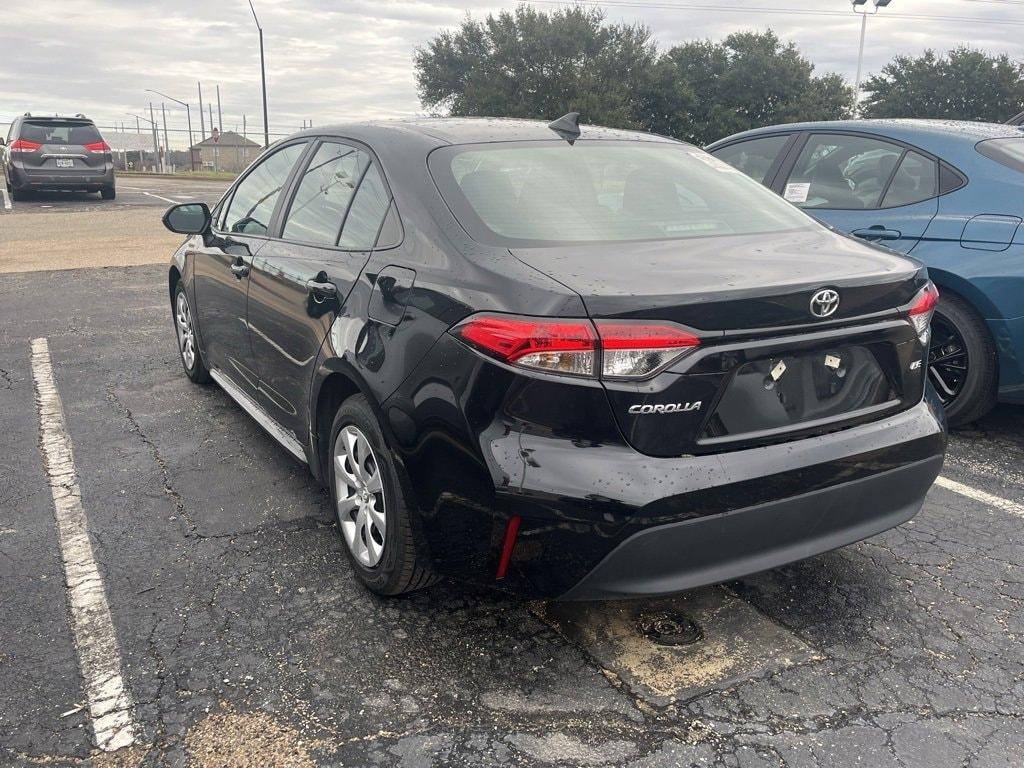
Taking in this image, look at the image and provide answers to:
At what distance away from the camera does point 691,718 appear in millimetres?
2293

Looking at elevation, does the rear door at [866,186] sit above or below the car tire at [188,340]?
above

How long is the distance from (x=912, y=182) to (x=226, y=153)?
83941 millimetres

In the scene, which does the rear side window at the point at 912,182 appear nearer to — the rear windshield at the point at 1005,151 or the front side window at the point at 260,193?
the rear windshield at the point at 1005,151

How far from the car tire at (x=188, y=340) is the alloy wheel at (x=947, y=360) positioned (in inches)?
153

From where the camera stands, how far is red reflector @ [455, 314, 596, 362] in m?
2.14

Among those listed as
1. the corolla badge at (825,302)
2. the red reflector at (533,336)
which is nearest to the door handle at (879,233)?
the corolla badge at (825,302)

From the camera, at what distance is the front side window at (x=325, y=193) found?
3.18m

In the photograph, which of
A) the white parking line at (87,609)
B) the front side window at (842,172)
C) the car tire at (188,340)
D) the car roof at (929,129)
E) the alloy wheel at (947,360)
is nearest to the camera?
the white parking line at (87,609)

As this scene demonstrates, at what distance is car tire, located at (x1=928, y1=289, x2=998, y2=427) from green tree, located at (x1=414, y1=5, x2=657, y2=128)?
147 ft

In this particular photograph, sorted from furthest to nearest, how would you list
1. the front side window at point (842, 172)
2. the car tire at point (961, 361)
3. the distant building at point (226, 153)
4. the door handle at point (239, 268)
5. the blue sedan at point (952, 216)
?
the distant building at point (226, 153)
the front side window at point (842, 172)
the car tire at point (961, 361)
the blue sedan at point (952, 216)
the door handle at point (239, 268)

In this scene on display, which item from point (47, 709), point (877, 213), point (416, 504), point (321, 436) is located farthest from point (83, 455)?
point (877, 213)

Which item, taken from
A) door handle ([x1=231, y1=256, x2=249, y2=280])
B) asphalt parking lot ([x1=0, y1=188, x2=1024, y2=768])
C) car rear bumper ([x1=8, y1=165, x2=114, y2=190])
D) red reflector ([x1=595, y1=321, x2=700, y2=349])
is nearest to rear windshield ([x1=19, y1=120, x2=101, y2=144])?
car rear bumper ([x1=8, y1=165, x2=114, y2=190])

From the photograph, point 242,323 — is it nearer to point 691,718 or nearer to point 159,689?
point 159,689

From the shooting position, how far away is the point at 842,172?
16.4 ft
